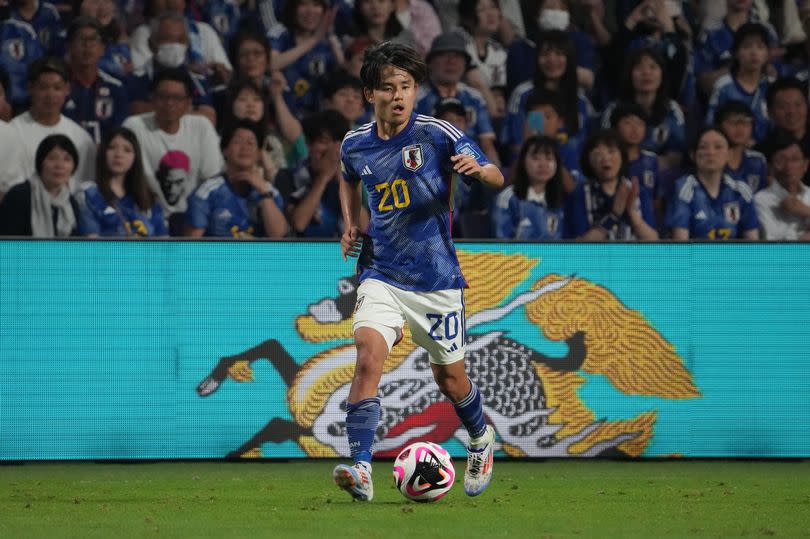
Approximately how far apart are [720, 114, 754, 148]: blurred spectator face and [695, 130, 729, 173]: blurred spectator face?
1.92 ft

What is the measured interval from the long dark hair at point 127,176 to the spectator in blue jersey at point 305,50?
2.33 meters

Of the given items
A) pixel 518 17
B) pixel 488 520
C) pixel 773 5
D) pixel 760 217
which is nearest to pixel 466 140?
pixel 488 520

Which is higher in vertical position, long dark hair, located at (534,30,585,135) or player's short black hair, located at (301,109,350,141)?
long dark hair, located at (534,30,585,135)

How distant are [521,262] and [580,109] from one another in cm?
342

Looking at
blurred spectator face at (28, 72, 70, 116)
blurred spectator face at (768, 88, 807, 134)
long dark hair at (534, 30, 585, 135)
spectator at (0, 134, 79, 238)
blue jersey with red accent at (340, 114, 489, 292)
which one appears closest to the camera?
blue jersey with red accent at (340, 114, 489, 292)

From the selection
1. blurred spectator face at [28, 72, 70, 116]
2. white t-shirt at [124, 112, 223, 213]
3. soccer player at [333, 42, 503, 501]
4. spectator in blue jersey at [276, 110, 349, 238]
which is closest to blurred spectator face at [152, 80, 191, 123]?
white t-shirt at [124, 112, 223, 213]

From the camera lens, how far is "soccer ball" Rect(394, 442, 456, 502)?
276 inches

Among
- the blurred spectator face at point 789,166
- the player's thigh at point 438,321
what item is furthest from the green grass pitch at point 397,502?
the blurred spectator face at point 789,166

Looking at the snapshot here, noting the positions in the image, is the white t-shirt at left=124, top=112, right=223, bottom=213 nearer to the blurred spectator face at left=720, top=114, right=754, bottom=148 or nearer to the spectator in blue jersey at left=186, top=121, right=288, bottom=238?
the spectator in blue jersey at left=186, top=121, right=288, bottom=238

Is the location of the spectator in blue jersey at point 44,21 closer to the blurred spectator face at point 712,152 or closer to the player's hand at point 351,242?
the blurred spectator face at point 712,152

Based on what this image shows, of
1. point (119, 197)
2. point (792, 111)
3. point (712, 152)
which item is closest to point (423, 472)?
point (119, 197)

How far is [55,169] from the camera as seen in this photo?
1082 cm

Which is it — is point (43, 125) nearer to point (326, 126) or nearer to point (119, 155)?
point (119, 155)

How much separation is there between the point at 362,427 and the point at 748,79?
8173 millimetres
